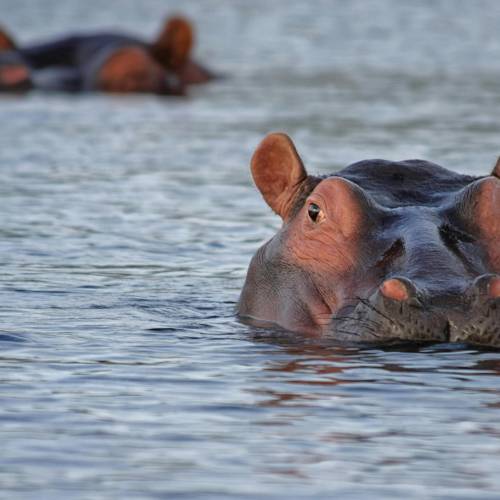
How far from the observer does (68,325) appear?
29.2 ft

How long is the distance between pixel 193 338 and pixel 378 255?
3.57 ft

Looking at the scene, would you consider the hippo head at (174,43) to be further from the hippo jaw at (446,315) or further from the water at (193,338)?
the hippo jaw at (446,315)

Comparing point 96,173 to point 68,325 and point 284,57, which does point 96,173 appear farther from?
point 284,57

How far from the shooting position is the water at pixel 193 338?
601 cm

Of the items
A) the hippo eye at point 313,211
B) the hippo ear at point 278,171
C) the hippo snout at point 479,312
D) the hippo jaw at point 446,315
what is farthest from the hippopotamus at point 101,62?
Result: the hippo snout at point 479,312

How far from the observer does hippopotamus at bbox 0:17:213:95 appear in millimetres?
24125

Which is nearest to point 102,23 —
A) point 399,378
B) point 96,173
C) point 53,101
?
point 53,101

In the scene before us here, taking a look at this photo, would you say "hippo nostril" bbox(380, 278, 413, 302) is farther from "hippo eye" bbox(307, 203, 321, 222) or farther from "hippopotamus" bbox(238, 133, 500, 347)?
"hippo eye" bbox(307, 203, 321, 222)

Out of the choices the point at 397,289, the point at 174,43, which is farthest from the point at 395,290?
the point at 174,43

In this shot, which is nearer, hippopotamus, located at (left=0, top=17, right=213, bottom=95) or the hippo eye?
the hippo eye

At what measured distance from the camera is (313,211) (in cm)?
861

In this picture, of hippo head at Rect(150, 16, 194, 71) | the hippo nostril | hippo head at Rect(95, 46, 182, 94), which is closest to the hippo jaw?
the hippo nostril

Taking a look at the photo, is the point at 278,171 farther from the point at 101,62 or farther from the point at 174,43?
the point at 174,43

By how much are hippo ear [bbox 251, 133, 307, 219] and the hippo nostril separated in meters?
1.72
